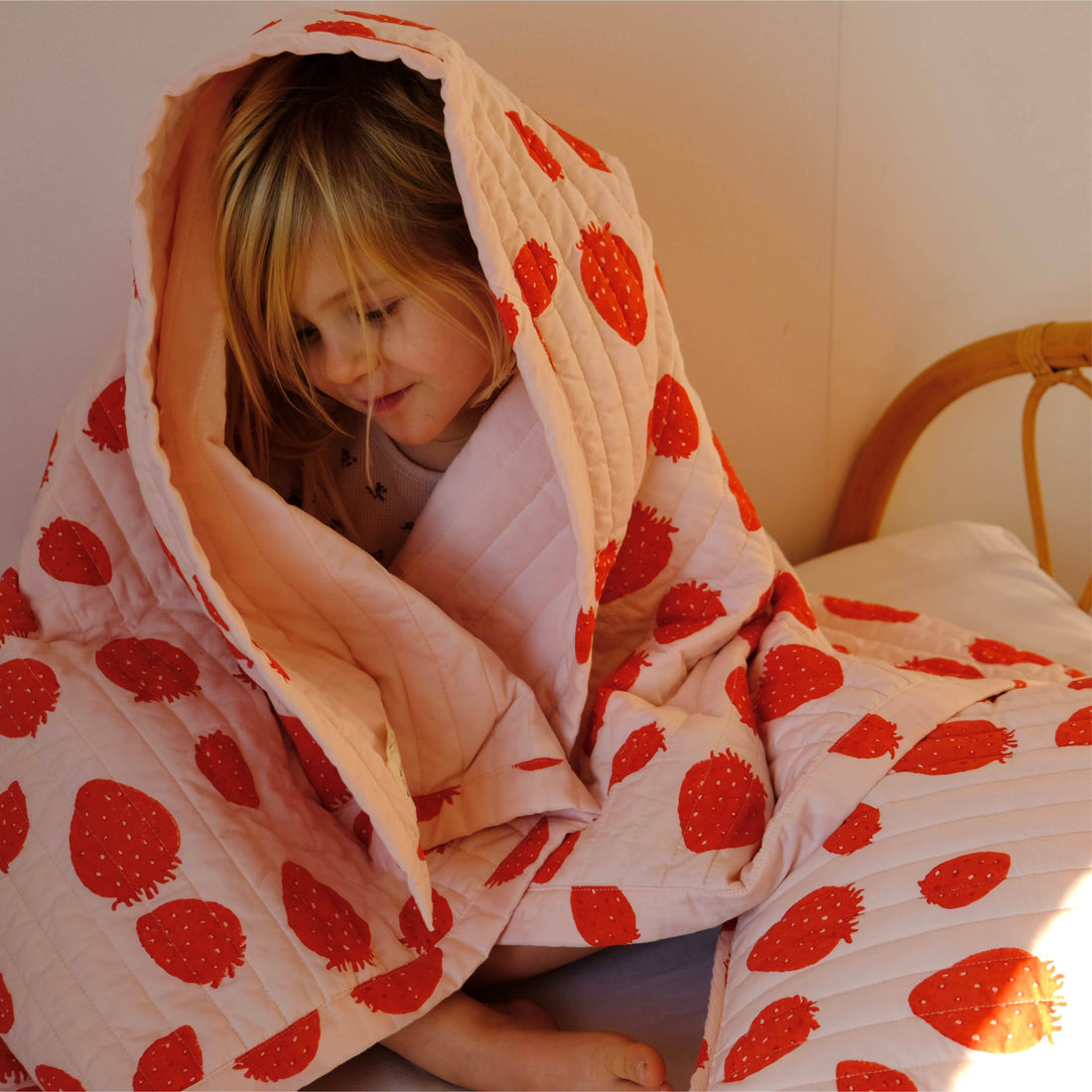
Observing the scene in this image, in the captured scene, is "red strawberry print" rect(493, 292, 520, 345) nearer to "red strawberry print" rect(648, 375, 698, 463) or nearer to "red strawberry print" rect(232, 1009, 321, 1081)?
"red strawberry print" rect(648, 375, 698, 463)

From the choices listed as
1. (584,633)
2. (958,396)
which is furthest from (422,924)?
(958,396)

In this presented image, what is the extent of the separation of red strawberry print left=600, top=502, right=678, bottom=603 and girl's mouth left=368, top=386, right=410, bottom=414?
24 cm

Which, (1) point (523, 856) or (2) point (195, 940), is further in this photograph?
(1) point (523, 856)

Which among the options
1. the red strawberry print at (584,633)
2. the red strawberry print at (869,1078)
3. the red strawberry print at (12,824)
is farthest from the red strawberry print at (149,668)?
the red strawberry print at (869,1078)

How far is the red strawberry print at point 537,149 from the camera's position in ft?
2.74

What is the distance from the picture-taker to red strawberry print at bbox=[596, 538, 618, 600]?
0.93 meters

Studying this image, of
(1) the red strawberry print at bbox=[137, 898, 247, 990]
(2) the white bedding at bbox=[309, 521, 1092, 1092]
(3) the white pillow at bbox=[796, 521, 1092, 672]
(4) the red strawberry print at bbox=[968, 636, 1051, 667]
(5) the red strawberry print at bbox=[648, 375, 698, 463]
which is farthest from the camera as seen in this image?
(3) the white pillow at bbox=[796, 521, 1092, 672]

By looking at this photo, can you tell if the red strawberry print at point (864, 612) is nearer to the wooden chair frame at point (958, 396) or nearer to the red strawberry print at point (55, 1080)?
the wooden chair frame at point (958, 396)

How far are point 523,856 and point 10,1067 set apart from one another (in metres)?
0.40

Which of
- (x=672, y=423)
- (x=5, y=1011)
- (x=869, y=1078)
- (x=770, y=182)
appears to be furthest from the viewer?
(x=770, y=182)

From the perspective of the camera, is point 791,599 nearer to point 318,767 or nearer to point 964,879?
point 964,879

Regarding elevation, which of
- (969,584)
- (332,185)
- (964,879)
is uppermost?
(332,185)

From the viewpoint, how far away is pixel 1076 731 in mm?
839

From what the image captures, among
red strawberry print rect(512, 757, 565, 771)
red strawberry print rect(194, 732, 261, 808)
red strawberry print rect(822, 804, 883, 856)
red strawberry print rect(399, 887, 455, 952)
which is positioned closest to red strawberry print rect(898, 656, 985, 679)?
red strawberry print rect(822, 804, 883, 856)
